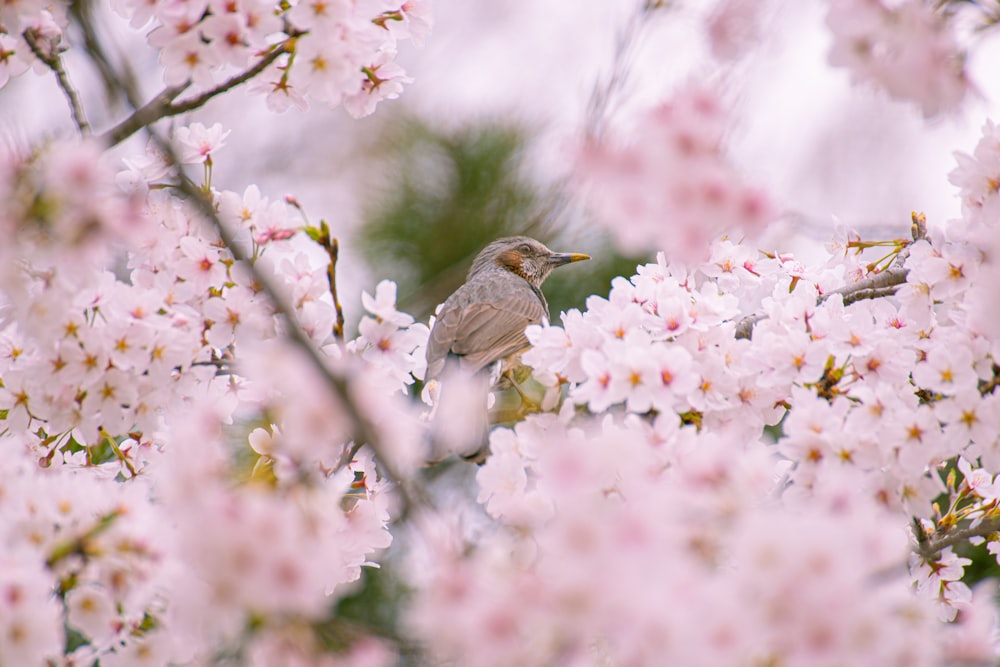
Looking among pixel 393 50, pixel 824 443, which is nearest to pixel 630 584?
pixel 824 443

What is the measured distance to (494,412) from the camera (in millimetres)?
3090

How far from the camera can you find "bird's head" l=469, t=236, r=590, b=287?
479cm

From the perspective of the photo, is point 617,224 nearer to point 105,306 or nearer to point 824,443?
point 824,443

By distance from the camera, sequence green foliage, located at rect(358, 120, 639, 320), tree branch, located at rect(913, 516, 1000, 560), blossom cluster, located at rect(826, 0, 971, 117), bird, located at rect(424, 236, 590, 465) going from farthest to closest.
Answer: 1. green foliage, located at rect(358, 120, 639, 320)
2. bird, located at rect(424, 236, 590, 465)
3. tree branch, located at rect(913, 516, 1000, 560)
4. blossom cluster, located at rect(826, 0, 971, 117)

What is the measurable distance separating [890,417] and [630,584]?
104 cm

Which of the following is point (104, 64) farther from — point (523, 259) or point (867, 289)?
point (523, 259)

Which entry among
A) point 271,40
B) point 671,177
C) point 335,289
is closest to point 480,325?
point 271,40

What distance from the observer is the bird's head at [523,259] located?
4793mm

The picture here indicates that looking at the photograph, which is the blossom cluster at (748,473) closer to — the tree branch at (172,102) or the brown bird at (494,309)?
the tree branch at (172,102)

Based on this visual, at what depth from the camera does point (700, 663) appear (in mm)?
1209

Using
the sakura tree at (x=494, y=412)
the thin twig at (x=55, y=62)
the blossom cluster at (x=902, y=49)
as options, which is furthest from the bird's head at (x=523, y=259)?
the blossom cluster at (x=902, y=49)

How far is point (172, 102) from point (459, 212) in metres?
3.57

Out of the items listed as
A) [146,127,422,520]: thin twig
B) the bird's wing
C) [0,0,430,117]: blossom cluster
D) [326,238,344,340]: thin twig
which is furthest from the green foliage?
[146,127,422,520]: thin twig

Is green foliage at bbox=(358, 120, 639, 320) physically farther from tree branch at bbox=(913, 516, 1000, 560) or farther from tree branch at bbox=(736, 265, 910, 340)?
tree branch at bbox=(913, 516, 1000, 560)
